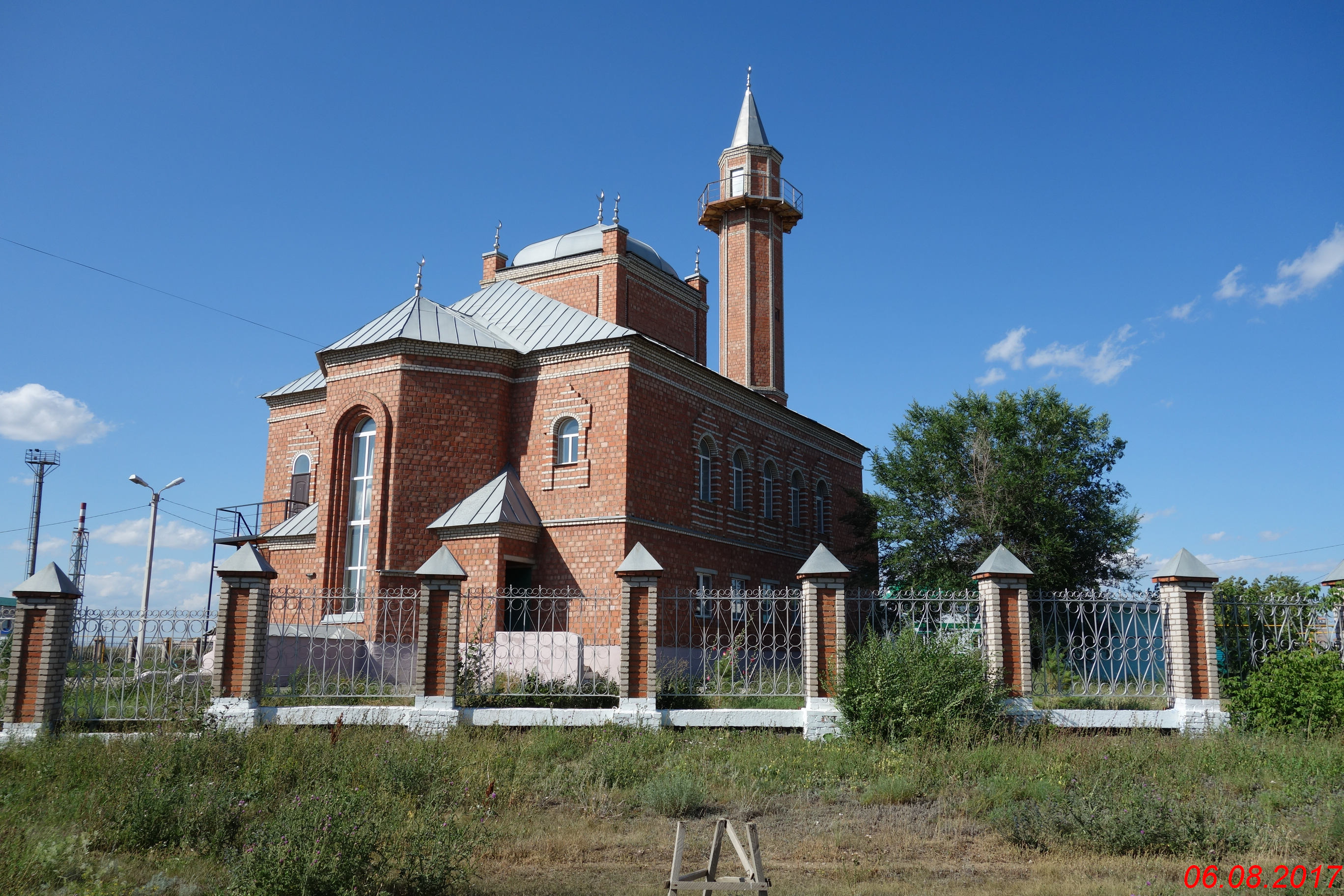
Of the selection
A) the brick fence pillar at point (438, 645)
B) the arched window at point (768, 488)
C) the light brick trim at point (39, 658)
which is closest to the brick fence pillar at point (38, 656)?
the light brick trim at point (39, 658)

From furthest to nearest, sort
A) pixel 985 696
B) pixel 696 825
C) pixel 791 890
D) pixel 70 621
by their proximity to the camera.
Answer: pixel 70 621 < pixel 985 696 < pixel 696 825 < pixel 791 890

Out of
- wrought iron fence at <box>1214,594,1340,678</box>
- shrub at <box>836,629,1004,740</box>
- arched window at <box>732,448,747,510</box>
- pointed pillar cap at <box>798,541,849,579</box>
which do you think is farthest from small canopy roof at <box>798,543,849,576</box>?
arched window at <box>732,448,747,510</box>

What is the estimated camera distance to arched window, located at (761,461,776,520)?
23.8 meters

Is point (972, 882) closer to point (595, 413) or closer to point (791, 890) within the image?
point (791, 890)

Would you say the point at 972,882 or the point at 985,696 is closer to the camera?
the point at 972,882

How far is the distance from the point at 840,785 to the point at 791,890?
9.39 ft

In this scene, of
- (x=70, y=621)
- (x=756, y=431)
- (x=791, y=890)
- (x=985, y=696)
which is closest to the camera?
(x=791, y=890)

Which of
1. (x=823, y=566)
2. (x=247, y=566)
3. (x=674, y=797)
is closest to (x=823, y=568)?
(x=823, y=566)

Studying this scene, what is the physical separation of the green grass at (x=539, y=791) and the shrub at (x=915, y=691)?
23 centimetres

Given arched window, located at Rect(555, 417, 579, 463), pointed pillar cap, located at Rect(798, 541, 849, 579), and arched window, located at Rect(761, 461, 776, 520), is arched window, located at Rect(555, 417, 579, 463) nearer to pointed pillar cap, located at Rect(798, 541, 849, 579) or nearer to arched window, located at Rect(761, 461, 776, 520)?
arched window, located at Rect(761, 461, 776, 520)

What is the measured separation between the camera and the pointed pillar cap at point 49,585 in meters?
10.9

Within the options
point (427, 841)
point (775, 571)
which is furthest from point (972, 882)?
point (775, 571)

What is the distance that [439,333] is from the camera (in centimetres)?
1959

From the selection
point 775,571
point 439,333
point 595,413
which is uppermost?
point 439,333
